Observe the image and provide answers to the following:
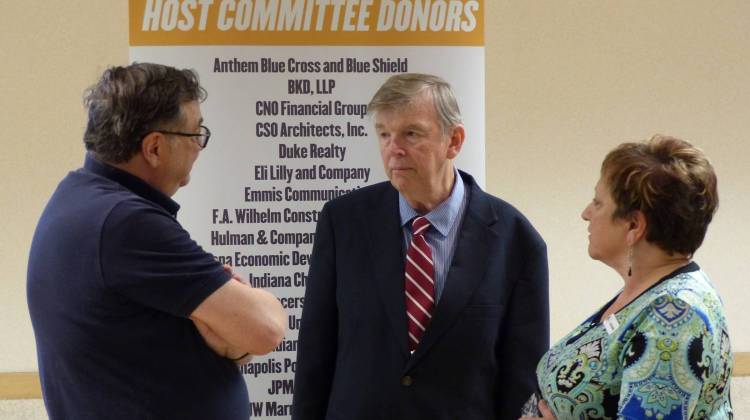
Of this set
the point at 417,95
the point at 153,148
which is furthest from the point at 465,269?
the point at 153,148

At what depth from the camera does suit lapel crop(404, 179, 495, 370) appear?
7.38 ft

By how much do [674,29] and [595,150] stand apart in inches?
32.0

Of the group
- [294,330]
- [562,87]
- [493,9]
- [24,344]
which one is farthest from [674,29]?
[24,344]

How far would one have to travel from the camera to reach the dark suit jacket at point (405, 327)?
2.25 m

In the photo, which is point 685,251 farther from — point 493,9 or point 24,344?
point 24,344

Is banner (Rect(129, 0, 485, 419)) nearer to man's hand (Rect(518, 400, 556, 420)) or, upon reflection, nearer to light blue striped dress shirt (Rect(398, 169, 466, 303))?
light blue striped dress shirt (Rect(398, 169, 466, 303))

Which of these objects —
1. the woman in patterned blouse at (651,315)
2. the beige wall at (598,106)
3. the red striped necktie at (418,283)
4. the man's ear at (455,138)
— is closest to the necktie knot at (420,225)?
the red striped necktie at (418,283)

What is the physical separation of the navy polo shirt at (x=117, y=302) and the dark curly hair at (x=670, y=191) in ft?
2.79

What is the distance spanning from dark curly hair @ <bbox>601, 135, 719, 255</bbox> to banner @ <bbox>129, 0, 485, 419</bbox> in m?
1.29

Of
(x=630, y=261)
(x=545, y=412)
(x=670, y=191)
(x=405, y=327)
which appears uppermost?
(x=670, y=191)

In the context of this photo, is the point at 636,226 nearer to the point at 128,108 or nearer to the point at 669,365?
the point at 669,365

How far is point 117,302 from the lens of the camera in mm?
1745

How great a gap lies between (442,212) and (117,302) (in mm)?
960

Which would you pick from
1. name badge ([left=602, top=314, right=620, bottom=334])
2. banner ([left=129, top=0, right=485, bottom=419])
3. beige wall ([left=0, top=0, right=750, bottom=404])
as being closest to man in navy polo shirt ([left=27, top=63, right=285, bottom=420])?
name badge ([left=602, top=314, right=620, bottom=334])
